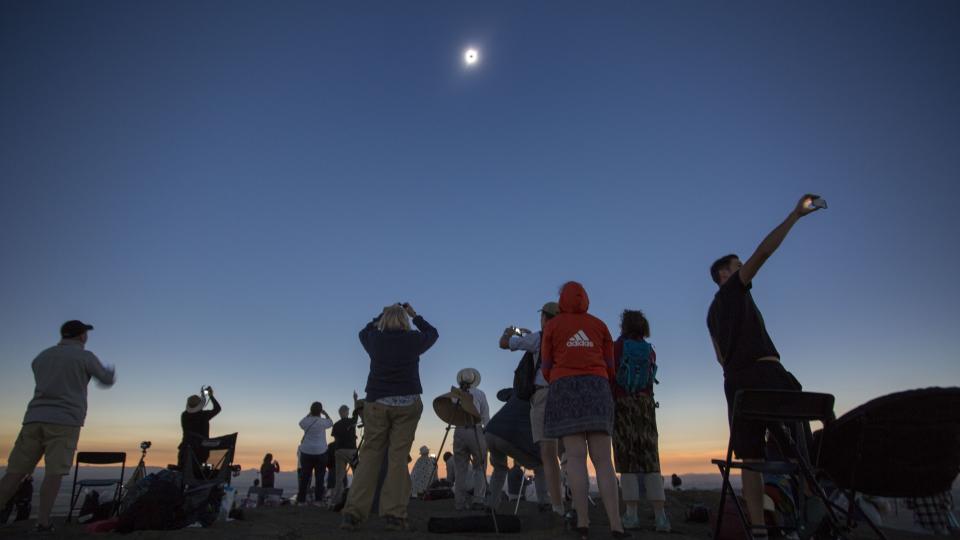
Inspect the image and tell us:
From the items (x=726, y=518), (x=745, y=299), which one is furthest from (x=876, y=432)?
(x=726, y=518)

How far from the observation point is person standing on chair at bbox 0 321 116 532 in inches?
A: 194

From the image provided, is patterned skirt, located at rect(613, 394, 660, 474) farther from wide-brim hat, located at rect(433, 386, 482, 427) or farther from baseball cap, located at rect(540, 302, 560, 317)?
wide-brim hat, located at rect(433, 386, 482, 427)

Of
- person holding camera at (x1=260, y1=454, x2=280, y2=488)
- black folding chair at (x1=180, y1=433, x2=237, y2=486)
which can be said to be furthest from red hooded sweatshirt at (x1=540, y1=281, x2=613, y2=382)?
person holding camera at (x1=260, y1=454, x2=280, y2=488)

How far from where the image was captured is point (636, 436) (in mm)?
5250

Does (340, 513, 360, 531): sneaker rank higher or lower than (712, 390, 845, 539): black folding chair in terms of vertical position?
lower

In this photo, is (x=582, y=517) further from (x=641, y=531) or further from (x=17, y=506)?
(x=17, y=506)

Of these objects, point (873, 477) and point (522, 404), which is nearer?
point (873, 477)

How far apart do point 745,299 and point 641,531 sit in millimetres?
2608

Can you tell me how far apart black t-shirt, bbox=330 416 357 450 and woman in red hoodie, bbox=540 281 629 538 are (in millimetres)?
7113

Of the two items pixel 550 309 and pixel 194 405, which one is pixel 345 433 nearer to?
pixel 194 405

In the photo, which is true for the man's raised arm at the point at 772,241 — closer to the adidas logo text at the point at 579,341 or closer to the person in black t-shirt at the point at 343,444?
the adidas logo text at the point at 579,341

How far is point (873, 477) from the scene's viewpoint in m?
2.76

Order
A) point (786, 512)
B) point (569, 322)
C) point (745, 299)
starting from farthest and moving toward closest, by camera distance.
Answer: point (569, 322), point (786, 512), point (745, 299)

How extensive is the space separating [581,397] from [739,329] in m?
1.26
